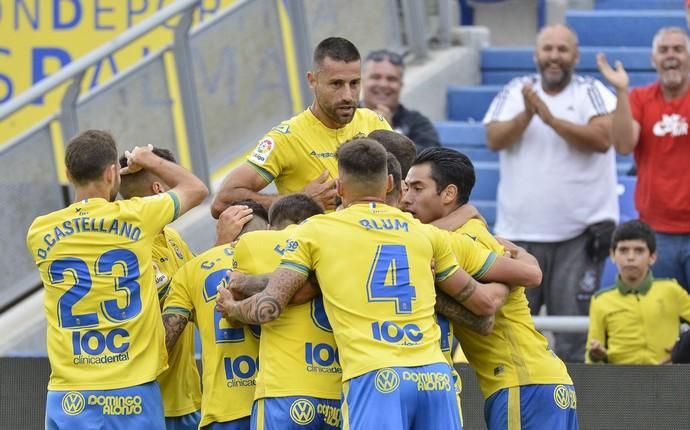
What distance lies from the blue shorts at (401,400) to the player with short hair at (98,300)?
1125 millimetres

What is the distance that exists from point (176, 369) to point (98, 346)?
0.70 metres

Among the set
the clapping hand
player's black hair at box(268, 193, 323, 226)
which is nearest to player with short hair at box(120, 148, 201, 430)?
player's black hair at box(268, 193, 323, 226)

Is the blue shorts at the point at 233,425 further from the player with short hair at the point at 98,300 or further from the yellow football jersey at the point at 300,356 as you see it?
the yellow football jersey at the point at 300,356

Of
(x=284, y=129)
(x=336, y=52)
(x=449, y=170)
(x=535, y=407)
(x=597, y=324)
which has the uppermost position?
(x=336, y=52)

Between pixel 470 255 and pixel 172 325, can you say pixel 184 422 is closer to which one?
pixel 172 325

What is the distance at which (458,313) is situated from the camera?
711 centimetres

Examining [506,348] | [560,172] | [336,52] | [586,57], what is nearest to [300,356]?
[506,348]

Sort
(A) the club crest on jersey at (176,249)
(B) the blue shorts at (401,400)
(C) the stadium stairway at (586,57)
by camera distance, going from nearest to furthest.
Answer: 1. (B) the blue shorts at (401,400)
2. (A) the club crest on jersey at (176,249)
3. (C) the stadium stairway at (586,57)

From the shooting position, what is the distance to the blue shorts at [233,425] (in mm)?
7277

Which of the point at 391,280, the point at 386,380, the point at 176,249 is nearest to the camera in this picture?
the point at 386,380

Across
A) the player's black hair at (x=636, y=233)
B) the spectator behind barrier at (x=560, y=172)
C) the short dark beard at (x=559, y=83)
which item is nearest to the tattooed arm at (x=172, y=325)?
the player's black hair at (x=636, y=233)

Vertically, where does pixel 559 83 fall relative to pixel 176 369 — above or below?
above

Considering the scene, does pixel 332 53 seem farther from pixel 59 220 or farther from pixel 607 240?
pixel 607 240

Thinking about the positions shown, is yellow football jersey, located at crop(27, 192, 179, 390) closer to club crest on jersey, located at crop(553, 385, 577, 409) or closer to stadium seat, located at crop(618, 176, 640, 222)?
club crest on jersey, located at crop(553, 385, 577, 409)
